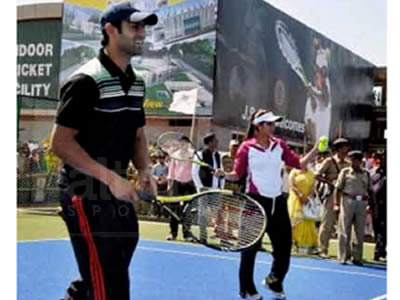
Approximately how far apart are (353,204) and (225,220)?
10.3ft

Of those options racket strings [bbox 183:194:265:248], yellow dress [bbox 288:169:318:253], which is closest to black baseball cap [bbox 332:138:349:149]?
yellow dress [bbox 288:169:318:253]

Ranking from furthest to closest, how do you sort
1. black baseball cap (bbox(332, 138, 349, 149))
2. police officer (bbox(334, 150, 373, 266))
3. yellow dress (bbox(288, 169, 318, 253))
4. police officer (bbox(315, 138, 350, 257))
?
yellow dress (bbox(288, 169, 318, 253)), police officer (bbox(315, 138, 350, 257)), police officer (bbox(334, 150, 373, 266)), black baseball cap (bbox(332, 138, 349, 149))

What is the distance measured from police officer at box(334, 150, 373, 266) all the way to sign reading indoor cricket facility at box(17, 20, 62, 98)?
25.7 feet

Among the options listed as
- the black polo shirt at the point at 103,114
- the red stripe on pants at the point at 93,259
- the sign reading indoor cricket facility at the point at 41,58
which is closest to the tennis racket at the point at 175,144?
the black polo shirt at the point at 103,114

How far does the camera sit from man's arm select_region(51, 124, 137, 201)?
2336 millimetres

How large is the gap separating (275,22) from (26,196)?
5.49 meters

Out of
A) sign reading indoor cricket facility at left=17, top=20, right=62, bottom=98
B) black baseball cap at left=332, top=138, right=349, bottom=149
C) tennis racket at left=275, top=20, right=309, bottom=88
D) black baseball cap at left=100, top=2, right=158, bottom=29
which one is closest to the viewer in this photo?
black baseball cap at left=100, top=2, right=158, bottom=29

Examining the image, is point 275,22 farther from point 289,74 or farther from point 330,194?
point 330,194

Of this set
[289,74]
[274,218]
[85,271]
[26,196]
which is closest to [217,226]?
[274,218]

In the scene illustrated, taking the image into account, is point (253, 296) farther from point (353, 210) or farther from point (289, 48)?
point (289, 48)

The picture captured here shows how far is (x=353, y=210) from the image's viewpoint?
6719 mm

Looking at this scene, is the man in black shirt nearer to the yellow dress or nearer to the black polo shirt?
the black polo shirt

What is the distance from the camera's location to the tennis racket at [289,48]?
12750 mm

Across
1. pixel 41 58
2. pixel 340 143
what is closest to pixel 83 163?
pixel 340 143
